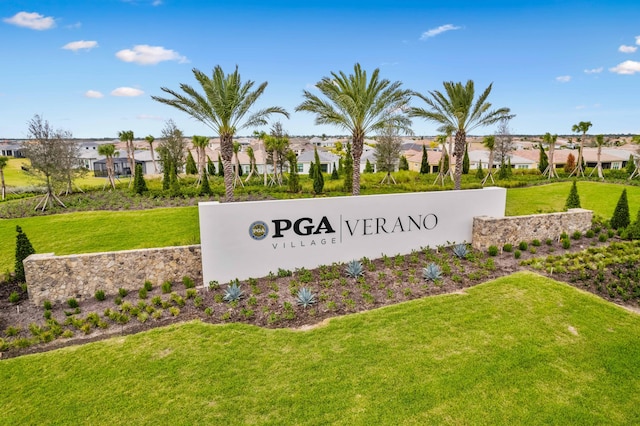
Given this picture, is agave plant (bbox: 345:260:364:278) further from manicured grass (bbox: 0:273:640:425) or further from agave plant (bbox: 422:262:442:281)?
manicured grass (bbox: 0:273:640:425)

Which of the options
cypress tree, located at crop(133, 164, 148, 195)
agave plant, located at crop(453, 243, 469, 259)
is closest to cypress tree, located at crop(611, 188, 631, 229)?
agave plant, located at crop(453, 243, 469, 259)

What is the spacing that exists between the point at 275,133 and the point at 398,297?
29.9 meters

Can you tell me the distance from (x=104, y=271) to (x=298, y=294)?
5964mm

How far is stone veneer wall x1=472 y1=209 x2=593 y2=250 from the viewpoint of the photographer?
1383cm

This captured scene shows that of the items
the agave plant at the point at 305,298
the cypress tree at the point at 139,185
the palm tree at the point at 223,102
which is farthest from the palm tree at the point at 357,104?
the cypress tree at the point at 139,185

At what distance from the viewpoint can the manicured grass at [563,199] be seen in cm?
2221

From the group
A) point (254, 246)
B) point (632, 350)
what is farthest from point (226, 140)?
point (632, 350)

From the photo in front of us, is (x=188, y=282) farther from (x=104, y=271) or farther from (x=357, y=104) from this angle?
(x=357, y=104)

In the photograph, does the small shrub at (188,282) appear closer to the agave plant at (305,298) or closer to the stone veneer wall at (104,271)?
the stone veneer wall at (104,271)

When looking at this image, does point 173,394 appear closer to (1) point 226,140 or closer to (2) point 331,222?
(2) point 331,222

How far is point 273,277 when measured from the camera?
1134cm

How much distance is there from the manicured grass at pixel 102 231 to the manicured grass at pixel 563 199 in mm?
18322

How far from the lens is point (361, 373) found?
6816 millimetres

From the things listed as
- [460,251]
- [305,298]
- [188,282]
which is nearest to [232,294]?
[188,282]
